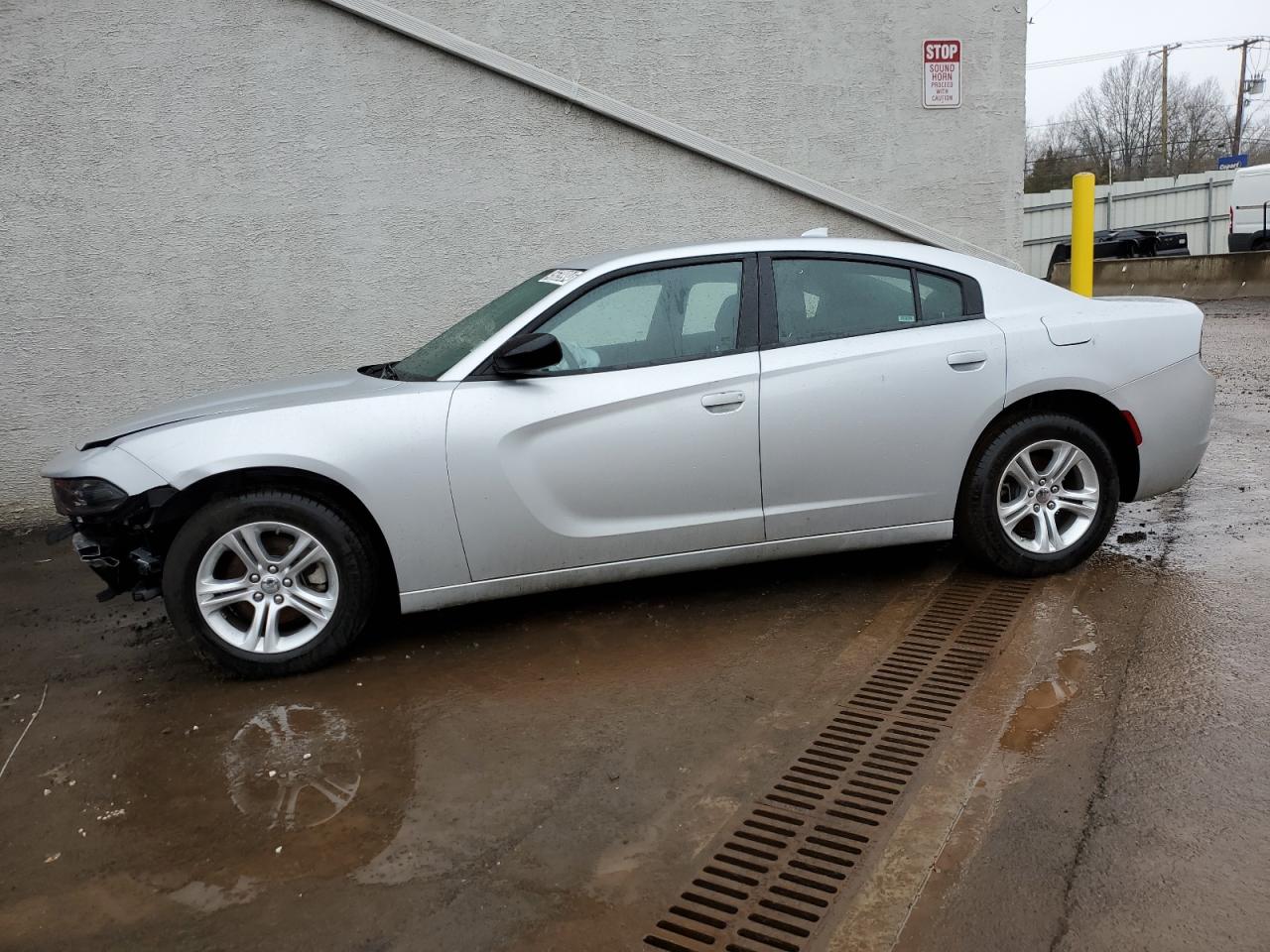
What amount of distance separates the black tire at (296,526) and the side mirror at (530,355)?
891mm

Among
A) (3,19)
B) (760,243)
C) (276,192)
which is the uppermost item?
(3,19)

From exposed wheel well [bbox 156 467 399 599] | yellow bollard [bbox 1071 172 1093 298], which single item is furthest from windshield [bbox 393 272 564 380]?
yellow bollard [bbox 1071 172 1093 298]

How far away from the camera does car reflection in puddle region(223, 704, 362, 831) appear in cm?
338

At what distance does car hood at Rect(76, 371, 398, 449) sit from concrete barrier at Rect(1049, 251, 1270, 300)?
1716cm

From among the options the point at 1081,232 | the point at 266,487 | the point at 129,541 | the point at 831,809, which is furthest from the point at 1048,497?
the point at 1081,232

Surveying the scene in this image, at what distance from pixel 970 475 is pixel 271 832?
320 cm

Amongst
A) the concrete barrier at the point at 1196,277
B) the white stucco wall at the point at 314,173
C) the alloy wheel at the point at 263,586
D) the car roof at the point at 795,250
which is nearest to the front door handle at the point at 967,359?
the car roof at the point at 795,250

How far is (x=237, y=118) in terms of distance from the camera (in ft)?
24.5

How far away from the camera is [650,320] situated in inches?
187

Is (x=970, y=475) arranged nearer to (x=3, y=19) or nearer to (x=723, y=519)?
(x=723, y=519)

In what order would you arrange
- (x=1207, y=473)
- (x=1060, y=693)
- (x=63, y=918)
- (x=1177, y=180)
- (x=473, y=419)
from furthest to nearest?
(x=1177, y=180) → (x=1207, y=473) → (x=473, y=419) → (x=1060, y=693) → (x=63, y=918)

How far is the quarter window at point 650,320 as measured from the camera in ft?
15.4

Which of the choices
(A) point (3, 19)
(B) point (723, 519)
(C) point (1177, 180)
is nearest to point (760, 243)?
(B) point (723, 519)

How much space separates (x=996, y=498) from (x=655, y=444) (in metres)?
1.56
